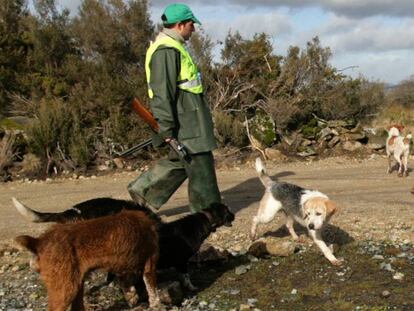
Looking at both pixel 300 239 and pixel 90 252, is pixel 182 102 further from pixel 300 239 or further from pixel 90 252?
pixel 90 252

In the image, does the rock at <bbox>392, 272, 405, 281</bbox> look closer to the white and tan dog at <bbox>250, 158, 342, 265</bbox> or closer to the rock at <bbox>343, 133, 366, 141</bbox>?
the white and tan dog at <bbox>250, 158, 342, 265</bbox>

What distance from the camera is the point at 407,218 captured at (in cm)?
768

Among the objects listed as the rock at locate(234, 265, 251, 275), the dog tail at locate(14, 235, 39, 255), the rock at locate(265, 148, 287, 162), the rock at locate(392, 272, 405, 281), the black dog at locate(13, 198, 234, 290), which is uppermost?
the dog tail at locate(14, 235, 39, 255)

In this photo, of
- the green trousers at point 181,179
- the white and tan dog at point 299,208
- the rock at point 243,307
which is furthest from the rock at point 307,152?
the rock at point 243,307

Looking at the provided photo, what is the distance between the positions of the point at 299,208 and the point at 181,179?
5.03ft

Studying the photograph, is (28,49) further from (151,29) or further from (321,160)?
(321,160)

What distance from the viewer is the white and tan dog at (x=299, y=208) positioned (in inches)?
233

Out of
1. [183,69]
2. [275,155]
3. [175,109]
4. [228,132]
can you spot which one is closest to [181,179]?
[175,109]

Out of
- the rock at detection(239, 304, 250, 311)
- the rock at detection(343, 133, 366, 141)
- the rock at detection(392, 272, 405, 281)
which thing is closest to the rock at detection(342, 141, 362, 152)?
the rock at detection(343, 133, 366, 141)

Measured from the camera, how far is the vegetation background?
1405 centimetres

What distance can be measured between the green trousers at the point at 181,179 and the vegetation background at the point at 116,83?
21.9ft

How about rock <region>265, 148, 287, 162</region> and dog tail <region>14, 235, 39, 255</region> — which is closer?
dog tail <region>14, 235, 39, 255</region>

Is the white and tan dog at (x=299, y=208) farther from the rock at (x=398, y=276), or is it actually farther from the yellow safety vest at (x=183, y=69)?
the yellow safety vest at (x=183, y=69)

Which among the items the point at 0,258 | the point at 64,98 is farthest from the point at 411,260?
the point at 64,98
